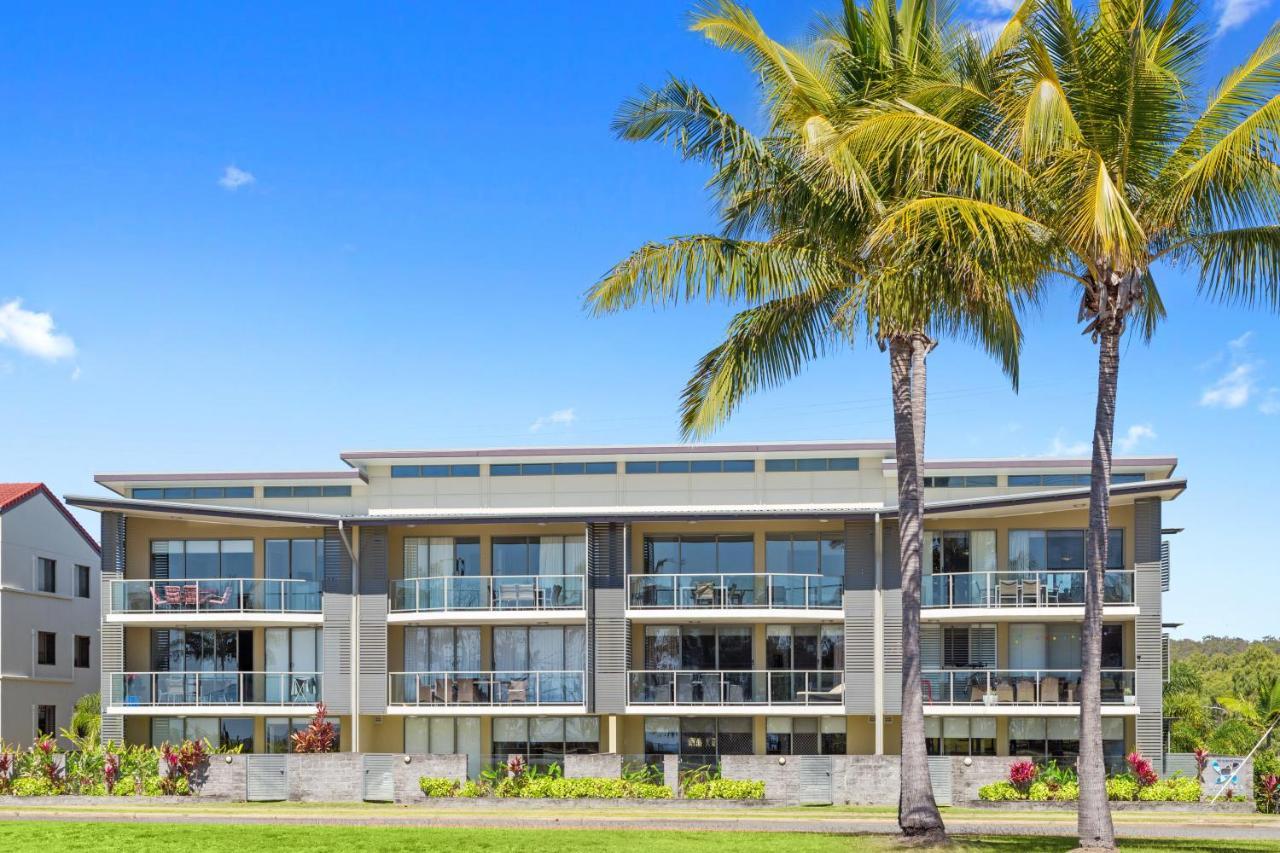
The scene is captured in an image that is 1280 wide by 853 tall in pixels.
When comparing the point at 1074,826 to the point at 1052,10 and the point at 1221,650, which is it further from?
the point at 1221,650

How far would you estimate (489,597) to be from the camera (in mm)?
41344

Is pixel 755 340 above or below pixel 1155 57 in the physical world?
below

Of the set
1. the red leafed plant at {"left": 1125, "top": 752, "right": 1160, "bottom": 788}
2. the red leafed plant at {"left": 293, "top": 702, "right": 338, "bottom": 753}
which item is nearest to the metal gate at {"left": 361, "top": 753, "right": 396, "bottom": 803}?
the red leafed plant at {"left": 293, "top": 702, "right": 338, "bottom": 753}

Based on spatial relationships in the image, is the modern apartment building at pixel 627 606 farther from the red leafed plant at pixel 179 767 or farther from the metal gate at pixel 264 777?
the metal gate at pixel 264 777

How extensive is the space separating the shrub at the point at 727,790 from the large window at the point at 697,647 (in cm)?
762

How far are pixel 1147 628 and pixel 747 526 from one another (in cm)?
1107

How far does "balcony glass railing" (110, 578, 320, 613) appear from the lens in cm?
4181

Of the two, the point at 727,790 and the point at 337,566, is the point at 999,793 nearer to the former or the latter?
the point at 727,790

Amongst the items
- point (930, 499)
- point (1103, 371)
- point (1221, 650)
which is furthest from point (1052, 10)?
point (1221, 650)

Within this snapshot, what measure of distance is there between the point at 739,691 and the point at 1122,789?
10.7 metres

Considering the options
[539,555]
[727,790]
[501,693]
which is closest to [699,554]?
[539,555]

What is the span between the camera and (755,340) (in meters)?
27.8

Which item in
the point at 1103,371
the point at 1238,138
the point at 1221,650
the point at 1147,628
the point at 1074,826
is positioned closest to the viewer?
the point at 1238,138

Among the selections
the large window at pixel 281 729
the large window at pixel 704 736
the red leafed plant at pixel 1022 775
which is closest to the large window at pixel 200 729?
the large window at pixel 281 729
